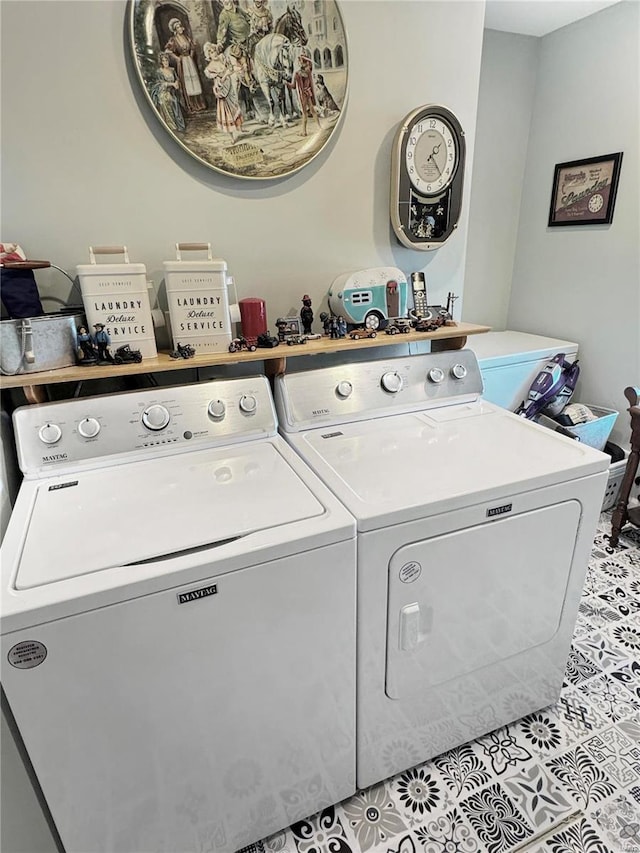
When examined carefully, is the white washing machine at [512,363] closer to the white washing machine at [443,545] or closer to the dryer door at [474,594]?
the white washing machine at [443,545]

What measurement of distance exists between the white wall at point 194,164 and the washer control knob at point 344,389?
38cm

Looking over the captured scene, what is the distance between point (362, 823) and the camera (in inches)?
51.8

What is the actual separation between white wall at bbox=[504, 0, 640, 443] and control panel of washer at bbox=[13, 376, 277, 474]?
203cm

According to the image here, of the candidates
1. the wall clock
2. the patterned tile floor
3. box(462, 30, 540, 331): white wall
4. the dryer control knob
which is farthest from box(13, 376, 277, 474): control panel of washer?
box(462, 30, 540, 331): white wall

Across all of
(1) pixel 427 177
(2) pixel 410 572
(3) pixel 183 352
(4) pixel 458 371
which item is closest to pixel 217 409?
(3) pixel 183 352

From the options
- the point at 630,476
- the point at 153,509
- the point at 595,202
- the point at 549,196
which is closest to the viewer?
the point at 153,509

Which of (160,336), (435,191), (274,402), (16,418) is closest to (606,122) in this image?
(435,191)

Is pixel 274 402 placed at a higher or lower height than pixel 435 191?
lower

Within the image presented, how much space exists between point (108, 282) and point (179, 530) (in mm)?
732

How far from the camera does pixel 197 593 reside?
2.99 feet

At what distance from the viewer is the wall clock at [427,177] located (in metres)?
1.61

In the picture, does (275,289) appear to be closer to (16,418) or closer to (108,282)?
(108,282)

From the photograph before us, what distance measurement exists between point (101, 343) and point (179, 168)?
59 cm

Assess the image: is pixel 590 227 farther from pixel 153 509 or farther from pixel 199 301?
pixel 153 509
